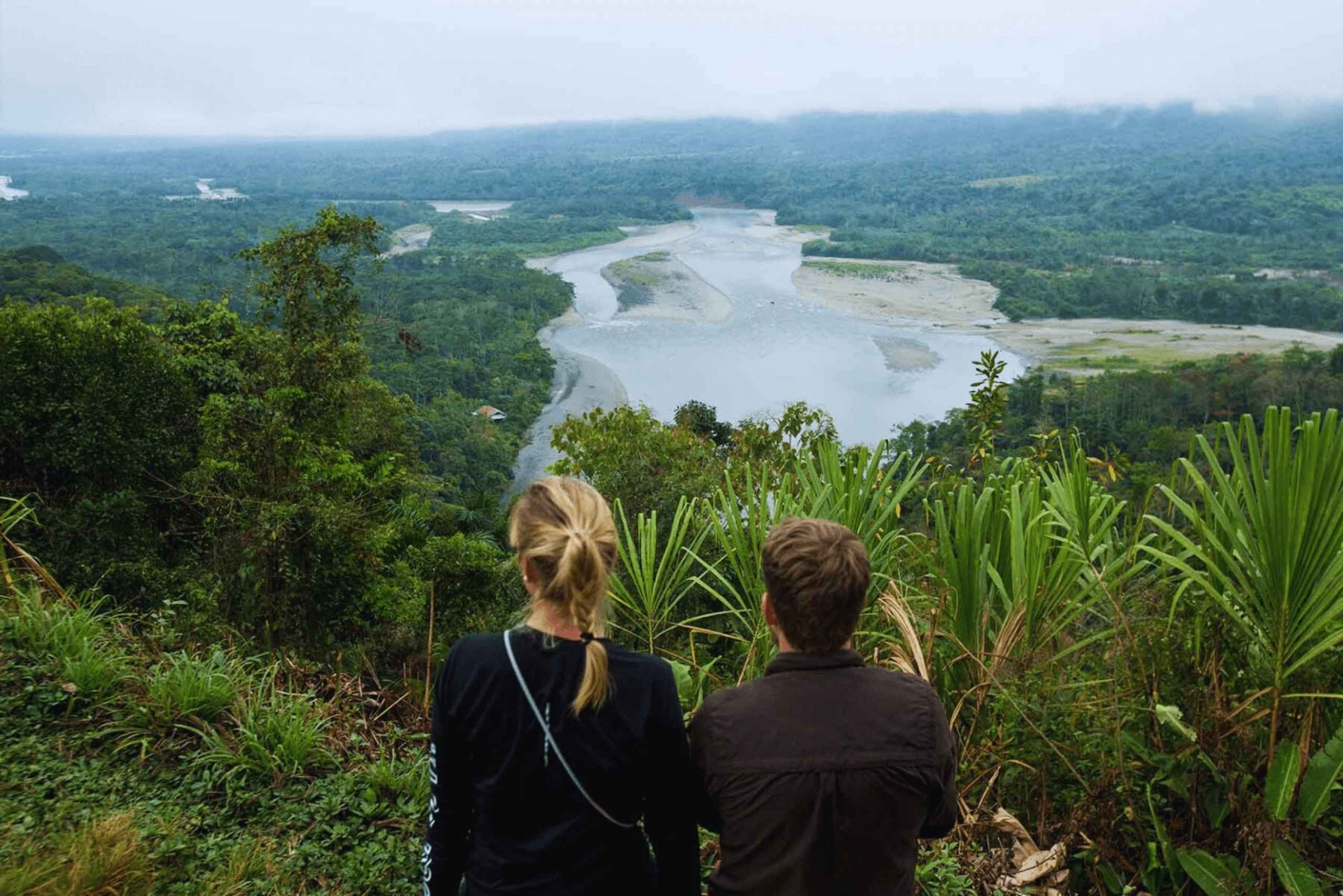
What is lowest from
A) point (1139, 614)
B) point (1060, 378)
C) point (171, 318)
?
point (1060, 378)

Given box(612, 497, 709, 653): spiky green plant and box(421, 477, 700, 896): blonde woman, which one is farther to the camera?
box(612, 497, 709, 653): spiky green plant

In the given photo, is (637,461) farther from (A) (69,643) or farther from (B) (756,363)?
(B) (756,363)

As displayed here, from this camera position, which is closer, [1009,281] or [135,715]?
[135,715]

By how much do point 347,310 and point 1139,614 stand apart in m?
7.86

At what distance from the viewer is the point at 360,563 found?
7570mm

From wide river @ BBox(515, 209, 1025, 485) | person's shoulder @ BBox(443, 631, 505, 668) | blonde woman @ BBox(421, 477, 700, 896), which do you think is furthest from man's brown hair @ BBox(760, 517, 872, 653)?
wide river @ BBox(515, 209, 1025, 485)

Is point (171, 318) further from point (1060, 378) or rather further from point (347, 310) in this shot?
point (1060, 378)

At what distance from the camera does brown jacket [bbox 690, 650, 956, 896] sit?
1.08 meters

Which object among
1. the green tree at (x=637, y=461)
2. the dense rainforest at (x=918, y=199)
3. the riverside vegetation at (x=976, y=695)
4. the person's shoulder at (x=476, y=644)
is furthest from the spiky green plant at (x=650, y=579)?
the dense rainforest at (x=918, y=199)

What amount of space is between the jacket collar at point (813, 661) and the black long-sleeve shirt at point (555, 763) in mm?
139

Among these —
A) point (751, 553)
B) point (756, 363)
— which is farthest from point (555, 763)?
point (756, 363)

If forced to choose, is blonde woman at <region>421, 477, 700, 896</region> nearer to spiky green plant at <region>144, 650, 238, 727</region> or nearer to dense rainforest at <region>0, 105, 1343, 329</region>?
spiky green plant at <region>144, 650, 238, 727</region>

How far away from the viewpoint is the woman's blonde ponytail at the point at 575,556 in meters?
1.10

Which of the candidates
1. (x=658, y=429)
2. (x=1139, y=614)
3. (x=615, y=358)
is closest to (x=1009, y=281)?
(x=615, y=358)
